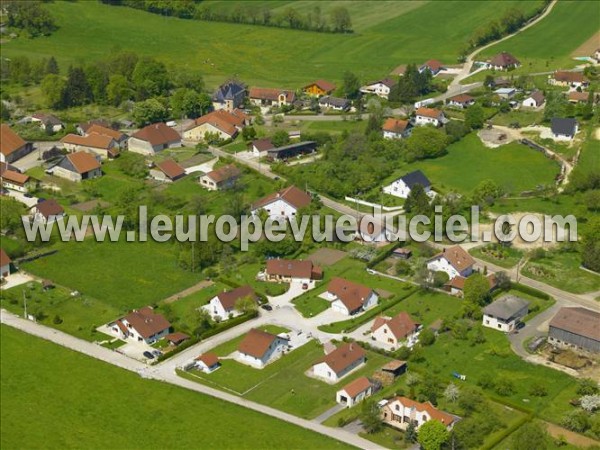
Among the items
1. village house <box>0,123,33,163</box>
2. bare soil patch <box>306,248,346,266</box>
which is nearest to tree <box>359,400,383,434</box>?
bare soil patch <box>306,248,346,266</box>

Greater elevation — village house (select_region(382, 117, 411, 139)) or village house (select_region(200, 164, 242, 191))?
village house (select_region(382, 117, 411, 139))

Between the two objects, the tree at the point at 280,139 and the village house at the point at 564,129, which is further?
the tree at the point at 280,139

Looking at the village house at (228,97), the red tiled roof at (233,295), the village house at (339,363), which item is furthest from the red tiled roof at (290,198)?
the village house at (228,97)

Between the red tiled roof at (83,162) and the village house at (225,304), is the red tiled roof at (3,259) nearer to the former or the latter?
the village house at (225,304)

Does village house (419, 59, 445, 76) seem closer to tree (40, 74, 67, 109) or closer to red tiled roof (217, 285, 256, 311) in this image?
tree (40, 74, 67, 109)

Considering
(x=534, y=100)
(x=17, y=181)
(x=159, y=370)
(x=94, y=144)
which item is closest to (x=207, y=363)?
(x=159, y=370)

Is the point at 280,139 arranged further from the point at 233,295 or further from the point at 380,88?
the point at 233,295
